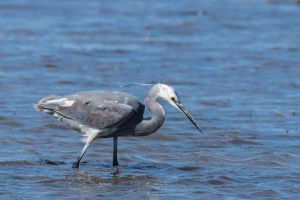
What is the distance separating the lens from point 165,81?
567 inches

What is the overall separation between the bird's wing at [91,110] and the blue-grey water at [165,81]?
510 millimetres

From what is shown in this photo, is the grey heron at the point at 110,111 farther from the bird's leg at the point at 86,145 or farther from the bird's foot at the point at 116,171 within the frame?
the bird's foot at the point at 116,171

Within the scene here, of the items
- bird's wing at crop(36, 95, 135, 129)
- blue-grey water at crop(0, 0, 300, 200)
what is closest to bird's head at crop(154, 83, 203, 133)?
bird's wing at crop(36, 95, 135, 129)

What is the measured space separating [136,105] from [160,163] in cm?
90

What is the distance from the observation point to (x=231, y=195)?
8516mm

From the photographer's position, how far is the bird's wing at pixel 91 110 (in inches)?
359

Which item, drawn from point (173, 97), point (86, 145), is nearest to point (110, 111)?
point (86, 145)

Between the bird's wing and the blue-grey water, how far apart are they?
1.67 ft

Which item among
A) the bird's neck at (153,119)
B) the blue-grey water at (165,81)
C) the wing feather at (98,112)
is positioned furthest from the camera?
the bird's neck at (153,119)

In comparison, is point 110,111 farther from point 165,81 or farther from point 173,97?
point 165,81

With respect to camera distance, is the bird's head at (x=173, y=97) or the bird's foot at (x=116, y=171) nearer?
the bird's head at (x=173, y=97)

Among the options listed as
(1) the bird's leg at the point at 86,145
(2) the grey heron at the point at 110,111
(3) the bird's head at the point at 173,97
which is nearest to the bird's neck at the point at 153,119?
(2) the grey heron at the point at 110,111

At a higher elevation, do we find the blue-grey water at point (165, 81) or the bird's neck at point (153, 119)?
the bird's neck at point (153, 119)

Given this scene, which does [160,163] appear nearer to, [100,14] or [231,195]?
[231,195]
